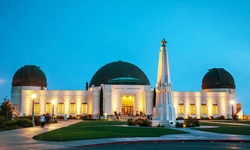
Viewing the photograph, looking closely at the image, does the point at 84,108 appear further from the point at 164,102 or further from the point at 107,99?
the point at 164,102

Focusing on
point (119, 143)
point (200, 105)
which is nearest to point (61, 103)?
point (200, 105)

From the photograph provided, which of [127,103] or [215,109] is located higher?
[127,103]

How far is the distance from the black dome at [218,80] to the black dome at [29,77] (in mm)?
38970

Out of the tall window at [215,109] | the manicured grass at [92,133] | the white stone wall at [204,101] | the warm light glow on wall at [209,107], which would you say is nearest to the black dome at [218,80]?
the white stone wall at [204,101]

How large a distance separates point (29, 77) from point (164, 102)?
42.4 metres

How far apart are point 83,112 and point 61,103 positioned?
Result: 491cm

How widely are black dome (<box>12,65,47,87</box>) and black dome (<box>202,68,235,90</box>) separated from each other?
3897cm

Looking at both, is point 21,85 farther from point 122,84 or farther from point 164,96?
point 164,96

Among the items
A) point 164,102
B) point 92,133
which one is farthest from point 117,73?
point 92,133

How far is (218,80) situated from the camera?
69.6 m

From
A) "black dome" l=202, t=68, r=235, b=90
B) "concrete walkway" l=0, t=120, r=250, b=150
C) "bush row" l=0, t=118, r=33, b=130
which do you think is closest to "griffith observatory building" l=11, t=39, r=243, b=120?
"black dome" l=202, t=68, r=235, b=90

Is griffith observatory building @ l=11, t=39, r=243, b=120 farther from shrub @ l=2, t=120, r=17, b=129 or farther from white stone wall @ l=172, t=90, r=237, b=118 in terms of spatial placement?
shrub @ l=2, t=120, r=17, b=129

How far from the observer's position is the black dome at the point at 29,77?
65188 millimetres

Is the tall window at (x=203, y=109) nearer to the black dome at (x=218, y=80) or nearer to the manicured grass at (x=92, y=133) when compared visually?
the black dome at (x=218, y=80)
